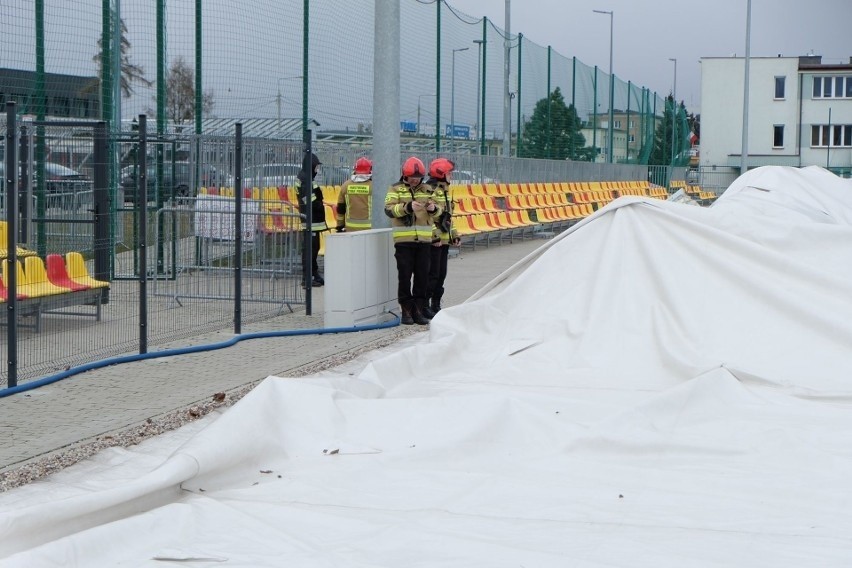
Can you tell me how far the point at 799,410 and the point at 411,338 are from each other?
472 centimetres

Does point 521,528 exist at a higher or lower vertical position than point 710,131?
lower

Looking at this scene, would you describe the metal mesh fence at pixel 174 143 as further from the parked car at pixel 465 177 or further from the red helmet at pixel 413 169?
the parked car at pixel 465 177

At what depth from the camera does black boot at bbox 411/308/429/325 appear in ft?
41.3

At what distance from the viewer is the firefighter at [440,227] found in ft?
41.1

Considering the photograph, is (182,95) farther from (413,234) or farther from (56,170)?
(413,234)

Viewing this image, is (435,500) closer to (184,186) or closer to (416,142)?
(184,186)

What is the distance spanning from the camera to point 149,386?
8766mm

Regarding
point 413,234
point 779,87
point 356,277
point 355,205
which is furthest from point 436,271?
point 779,87

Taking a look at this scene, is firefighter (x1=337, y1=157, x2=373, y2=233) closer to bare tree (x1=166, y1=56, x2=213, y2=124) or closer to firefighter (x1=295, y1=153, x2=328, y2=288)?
firefighter (x1=295, y1=153, x2=328, y2=288)

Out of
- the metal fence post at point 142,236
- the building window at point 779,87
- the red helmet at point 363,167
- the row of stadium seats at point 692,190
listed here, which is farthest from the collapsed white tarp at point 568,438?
the building window at point 779,87

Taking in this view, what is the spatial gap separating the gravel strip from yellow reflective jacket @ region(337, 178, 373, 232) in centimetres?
566

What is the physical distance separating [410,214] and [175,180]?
3.16 metres

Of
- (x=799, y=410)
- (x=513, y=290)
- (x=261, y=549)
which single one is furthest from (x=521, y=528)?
(x=513, y=290)

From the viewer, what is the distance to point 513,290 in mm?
10586
